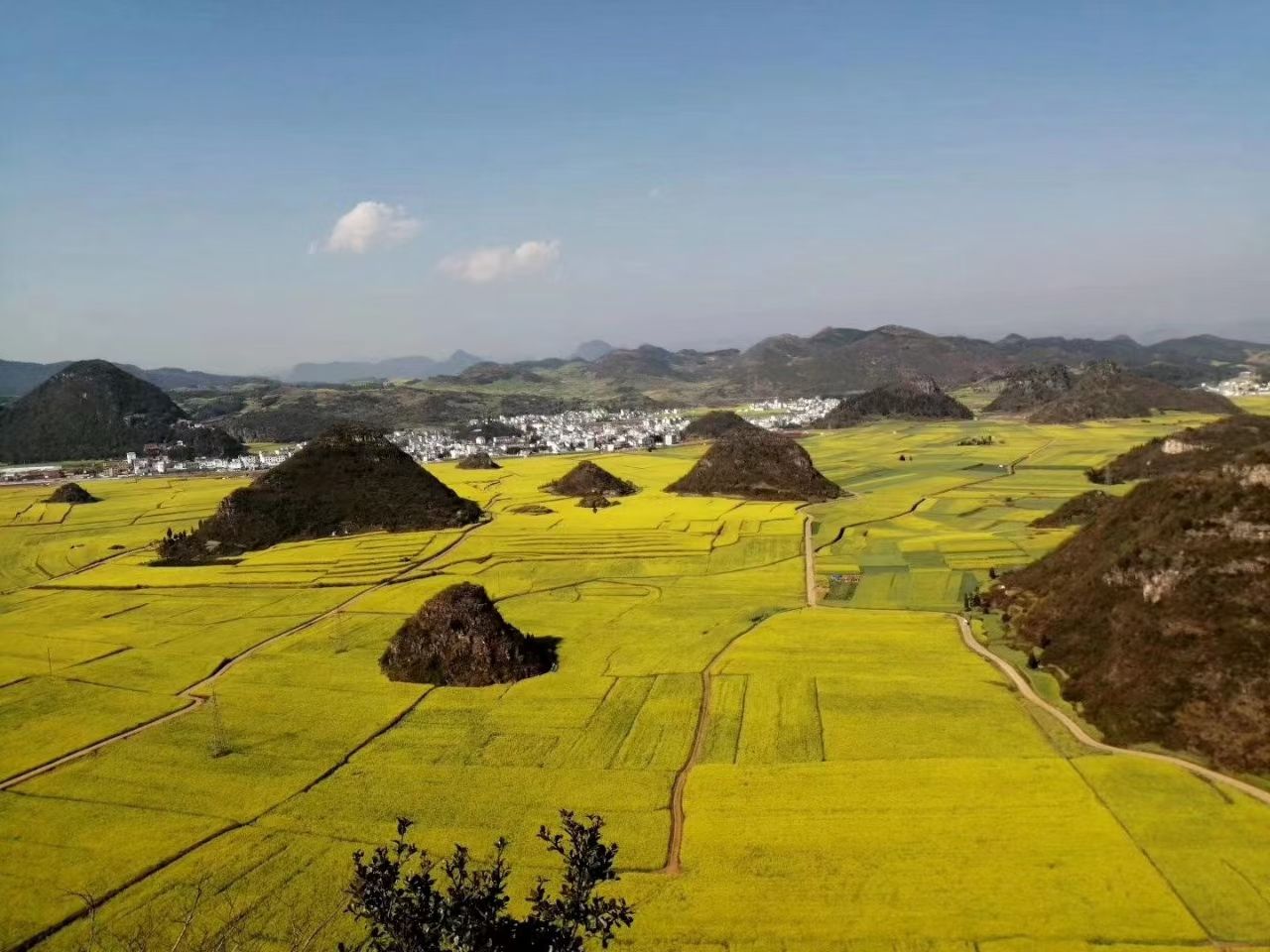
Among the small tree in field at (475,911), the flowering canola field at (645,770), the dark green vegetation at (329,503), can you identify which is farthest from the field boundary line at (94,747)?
the dark green vegetation at (329,503)

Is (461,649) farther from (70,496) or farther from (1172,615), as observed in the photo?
(70,496)

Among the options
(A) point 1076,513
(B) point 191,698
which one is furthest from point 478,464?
(B) point 191,698

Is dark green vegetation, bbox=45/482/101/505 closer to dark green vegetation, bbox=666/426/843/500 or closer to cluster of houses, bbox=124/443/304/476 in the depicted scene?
cluster of houses, bbox=124/443/304/476

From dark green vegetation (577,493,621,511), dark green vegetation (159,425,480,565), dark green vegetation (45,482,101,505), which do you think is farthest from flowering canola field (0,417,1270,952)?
dark green vegetation (45,482,101,505)

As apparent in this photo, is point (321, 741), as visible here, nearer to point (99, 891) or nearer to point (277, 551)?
point (99, 891)

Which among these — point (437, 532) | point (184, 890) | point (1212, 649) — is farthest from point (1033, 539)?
point (184, 890)
